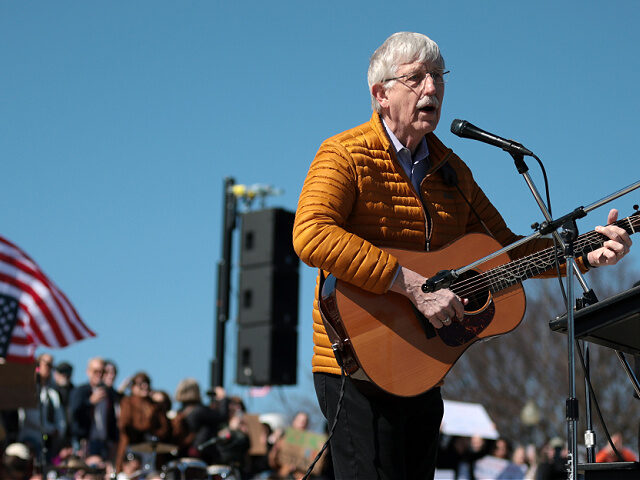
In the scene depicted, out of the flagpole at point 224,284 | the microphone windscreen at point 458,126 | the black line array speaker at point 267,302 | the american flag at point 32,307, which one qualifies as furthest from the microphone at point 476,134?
the black line array speaker at point 267,302

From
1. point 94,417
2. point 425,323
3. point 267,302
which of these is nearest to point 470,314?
point 425,323

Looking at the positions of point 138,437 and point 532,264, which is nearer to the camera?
point 532,264

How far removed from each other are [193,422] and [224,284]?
5.19 m

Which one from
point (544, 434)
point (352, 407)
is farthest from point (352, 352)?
point (544, 434)

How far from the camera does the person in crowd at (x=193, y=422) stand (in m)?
11.1

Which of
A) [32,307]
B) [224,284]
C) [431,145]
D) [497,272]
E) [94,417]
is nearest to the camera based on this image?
[497,272]

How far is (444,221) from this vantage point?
143 inches

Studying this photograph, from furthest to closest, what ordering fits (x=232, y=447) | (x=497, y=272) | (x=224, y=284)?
(x=224, y=284), (x=232, y=447), (x=497, y=272)

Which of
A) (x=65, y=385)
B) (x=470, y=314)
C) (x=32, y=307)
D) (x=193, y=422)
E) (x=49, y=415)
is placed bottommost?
(x=193, y=422)

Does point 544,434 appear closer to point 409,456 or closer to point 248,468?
point 248,468

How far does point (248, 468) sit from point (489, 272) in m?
8.75

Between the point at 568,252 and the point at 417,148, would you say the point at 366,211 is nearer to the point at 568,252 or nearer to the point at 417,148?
the point at 417,148

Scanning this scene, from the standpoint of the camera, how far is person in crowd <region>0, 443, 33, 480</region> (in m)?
7.87

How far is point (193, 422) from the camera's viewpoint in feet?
36.9
